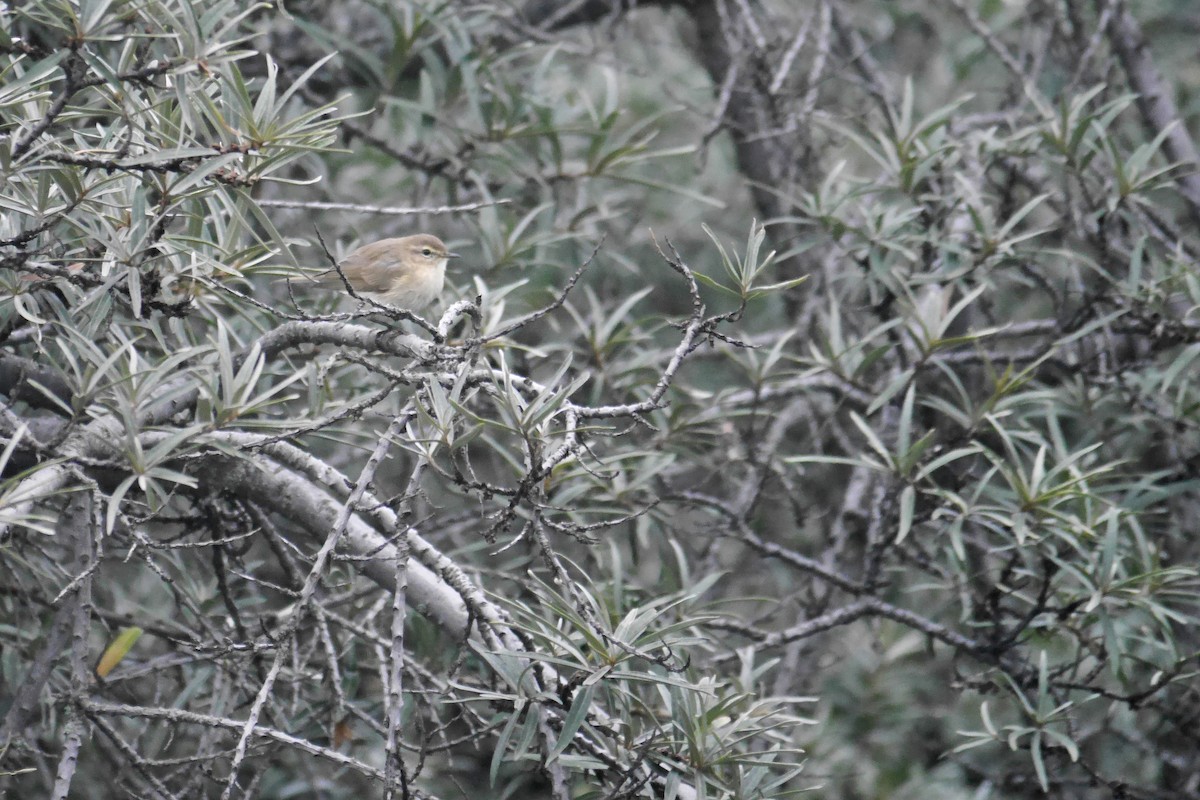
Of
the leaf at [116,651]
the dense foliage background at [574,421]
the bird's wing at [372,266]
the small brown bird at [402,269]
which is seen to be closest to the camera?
the dense foliage background at [574,421]

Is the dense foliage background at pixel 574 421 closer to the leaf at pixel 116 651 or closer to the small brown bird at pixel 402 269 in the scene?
the leaf at pixel 116 651

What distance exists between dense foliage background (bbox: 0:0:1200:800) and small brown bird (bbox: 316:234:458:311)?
0.83 feet

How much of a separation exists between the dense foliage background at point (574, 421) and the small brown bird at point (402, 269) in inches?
9.9

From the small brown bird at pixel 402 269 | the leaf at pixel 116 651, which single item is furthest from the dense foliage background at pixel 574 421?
the small brown bird at pixel 402 269

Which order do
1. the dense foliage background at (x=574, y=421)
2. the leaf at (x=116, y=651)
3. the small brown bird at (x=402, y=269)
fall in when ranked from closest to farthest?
the dense foliage background at (x=574, y=421)
the leaf at (x=116, y=651)
the small brown bird at (x=402, y=269)

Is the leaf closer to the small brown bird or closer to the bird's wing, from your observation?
the small brown bird

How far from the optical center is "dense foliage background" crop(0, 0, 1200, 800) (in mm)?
2322

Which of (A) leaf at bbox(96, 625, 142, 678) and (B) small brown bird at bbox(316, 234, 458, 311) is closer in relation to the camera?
(A) leaf at bbox(96, 625, 142, 678)

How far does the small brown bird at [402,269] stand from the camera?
14.4 feet

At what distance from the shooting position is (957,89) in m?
6.02

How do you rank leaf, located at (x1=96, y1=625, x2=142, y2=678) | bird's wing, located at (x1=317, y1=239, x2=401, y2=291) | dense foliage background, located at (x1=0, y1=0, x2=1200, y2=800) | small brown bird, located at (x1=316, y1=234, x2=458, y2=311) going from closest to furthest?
dense foliage background, located at (x1=0, y1=0, x2=1200, y2=800) < leaf, located at (x1=96, y1=625, x2=142, y2=678) < small brown bird, located at (x1=316, y1=234, x2=458, y2=311) < bird's wing, located at (x1=317, y1=239, x2=401, y2=291)

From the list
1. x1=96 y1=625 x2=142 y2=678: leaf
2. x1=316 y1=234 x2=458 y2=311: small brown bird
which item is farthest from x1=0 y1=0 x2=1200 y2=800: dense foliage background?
x1=316 y1=234 x2=458 y2=311: small brown bird

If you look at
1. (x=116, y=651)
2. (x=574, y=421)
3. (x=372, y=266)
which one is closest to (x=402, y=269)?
(x=372, y=266)

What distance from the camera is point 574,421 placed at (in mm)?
2236
